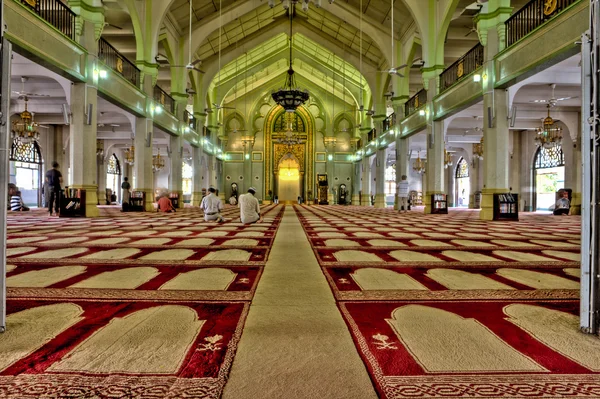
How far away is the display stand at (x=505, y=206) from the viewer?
26.3 ft

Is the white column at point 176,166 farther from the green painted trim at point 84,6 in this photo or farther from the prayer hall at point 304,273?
the green painted trim at point 84,6

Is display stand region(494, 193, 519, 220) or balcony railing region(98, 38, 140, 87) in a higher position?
balcony railing region(98, 38, 140, 87)

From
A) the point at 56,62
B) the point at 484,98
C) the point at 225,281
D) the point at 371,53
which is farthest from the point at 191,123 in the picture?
the point at 225,281

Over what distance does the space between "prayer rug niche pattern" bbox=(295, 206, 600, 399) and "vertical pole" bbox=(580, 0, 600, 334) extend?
12cm

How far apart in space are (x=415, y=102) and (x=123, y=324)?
13291 millimetres

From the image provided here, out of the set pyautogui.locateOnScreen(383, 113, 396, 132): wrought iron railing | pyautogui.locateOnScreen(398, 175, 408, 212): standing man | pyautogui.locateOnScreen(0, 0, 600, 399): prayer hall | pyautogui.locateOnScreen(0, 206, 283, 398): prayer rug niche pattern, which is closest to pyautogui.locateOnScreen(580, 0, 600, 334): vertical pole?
pyautogui.locateOnScreen(0, 0, 600, 399): prayer hall

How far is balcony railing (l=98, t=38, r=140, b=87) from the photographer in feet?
29.7

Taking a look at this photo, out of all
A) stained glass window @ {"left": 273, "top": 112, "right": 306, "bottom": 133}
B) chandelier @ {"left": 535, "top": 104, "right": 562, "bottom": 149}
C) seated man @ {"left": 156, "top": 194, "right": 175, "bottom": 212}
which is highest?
stained glass window @ {"left": 273, "top": 112, "right": 306, "bottom": 133}

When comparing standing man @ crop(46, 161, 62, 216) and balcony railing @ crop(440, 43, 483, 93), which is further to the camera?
standing man @ crop(46, 161, 62, 216)

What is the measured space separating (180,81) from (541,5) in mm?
11977

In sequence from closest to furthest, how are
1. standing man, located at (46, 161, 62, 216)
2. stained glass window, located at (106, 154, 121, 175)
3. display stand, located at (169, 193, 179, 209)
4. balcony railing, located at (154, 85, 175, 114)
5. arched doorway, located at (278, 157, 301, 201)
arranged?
1. standing man, located at (46, 161, 62, 216)
2. balcony railing, located at (154, 85, 175, 114)
3. display stand, located at (169, 193, 179, 209)
4. stained glass window, located at (106, 154, 121, 175)
5. arched doorway, located at (278, 157, 301, 201)

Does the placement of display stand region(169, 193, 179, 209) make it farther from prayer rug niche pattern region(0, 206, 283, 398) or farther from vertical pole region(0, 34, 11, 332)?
vertical pole region(0, 34, 11, 332)

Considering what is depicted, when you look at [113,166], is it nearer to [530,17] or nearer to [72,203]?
[72,203]

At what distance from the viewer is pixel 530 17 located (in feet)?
24.4
